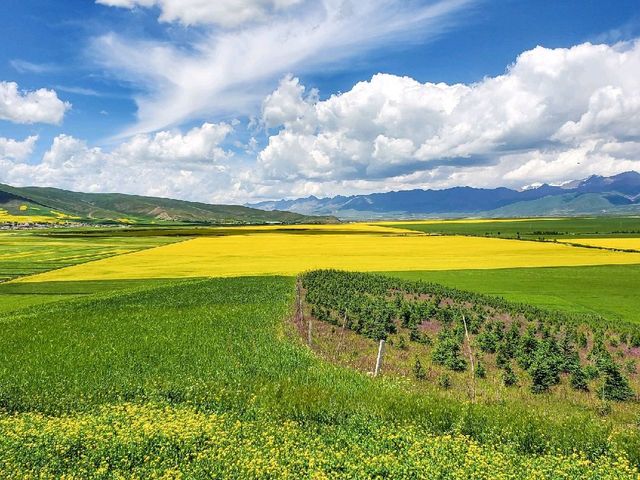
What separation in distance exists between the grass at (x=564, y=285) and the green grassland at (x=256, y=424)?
25.2 metres

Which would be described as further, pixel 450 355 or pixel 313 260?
pixel 313 260

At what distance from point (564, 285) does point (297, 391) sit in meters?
42.4

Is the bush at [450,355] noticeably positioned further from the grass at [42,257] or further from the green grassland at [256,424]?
the grass at [42,257]

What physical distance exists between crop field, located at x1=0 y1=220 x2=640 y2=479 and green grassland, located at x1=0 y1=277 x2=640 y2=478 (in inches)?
2.5

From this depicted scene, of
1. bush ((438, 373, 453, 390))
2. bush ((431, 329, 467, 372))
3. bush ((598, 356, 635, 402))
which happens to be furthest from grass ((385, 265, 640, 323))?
bush ((438, 373, 453, 390))

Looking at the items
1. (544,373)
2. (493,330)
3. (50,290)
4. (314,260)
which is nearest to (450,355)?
(544,373)

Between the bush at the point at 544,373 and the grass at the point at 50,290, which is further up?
the bush at the point at 544,373

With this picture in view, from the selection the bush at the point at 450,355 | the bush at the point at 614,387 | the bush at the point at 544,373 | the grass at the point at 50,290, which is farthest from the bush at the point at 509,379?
the grass at the point at 50,290

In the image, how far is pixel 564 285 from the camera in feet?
160

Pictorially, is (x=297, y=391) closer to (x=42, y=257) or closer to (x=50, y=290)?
(x=50, y=290)

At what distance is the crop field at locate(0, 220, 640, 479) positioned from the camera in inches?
478

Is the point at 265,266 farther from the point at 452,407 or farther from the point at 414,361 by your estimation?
the point at 452,407

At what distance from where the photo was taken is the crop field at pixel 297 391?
478 inches

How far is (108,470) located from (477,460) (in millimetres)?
10009
